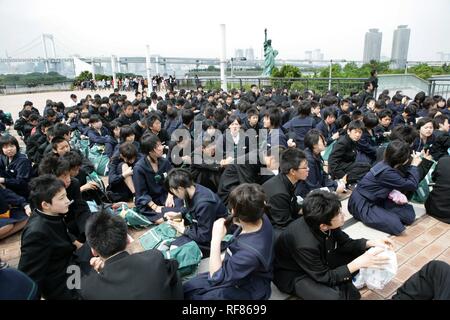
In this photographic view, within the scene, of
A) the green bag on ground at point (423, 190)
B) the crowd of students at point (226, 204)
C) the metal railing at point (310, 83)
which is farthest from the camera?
the metal railing at point (310, 83)

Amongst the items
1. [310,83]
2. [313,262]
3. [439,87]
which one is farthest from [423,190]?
[310,83]

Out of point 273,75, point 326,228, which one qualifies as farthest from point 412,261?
point 273,75

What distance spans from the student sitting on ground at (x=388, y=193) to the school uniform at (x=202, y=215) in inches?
70.8

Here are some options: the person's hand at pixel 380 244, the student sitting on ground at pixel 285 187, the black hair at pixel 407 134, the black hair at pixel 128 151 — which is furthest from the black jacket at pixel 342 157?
the black hair at pixel 128 151

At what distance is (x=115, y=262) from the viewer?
189 centimetres

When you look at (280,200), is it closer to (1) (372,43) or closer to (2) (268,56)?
(2) (268,56)

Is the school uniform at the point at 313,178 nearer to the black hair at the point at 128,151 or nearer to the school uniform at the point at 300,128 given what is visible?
the school uniform at the point at 300,128

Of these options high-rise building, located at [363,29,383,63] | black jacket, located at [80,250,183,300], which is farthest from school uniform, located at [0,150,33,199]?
high-rise building, located at [363,29,383,63]

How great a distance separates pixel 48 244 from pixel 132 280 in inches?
47.9

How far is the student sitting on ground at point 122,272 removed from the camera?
178 cm
